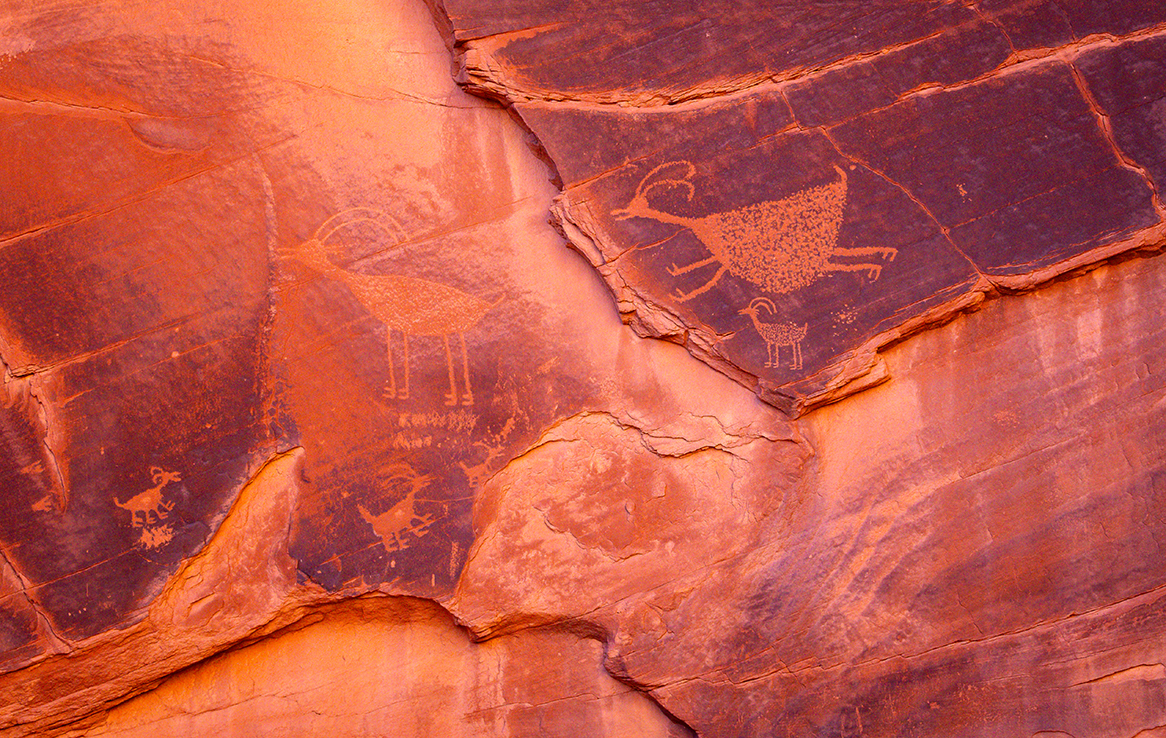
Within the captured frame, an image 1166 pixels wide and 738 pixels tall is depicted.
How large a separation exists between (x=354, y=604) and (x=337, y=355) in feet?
2.62

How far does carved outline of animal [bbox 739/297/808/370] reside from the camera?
2396 mm

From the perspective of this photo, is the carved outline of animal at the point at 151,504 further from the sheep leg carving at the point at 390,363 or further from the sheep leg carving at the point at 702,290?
the sheep leg carving at the point at 702,290

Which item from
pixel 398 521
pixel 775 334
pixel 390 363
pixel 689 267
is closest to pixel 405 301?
pixel 390 363

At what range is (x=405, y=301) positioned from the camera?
96.8 inches

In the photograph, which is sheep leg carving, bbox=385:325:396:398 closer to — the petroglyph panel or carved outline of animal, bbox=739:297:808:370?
the petroglyph panel

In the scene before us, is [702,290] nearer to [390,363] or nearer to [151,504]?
[390,363]

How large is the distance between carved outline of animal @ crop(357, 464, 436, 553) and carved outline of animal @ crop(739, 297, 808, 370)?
1190 mm

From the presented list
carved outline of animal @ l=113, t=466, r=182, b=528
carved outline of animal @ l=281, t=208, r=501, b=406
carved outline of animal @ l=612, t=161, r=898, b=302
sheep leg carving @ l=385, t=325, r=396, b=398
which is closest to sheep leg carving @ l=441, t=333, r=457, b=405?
carved outline of animal @ l=281, t=208, r=501, b=406

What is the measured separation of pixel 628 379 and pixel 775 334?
487 millimetres

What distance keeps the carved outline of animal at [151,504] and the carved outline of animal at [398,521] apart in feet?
1.94

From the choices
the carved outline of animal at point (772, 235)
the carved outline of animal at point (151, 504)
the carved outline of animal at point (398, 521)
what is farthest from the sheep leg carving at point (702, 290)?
the carved outline of animal at point (151, 504)

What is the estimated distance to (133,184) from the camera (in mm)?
2445

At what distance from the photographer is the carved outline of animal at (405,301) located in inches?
96.5

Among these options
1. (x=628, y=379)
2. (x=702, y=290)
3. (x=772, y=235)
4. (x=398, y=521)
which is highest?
(x=772, y=235)
